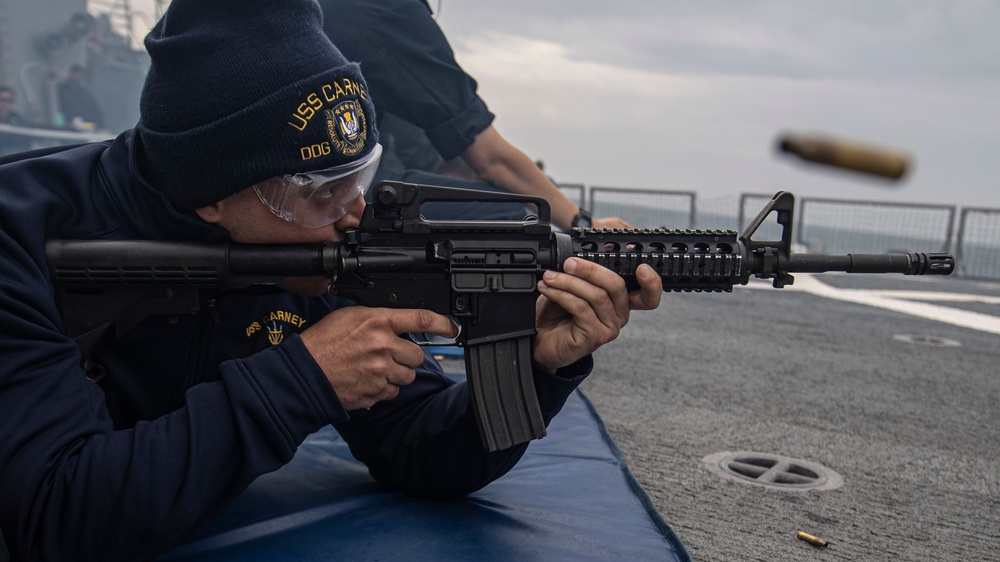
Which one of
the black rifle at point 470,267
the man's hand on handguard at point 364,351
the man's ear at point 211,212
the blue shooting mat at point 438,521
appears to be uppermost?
the man's ear at point 211,212

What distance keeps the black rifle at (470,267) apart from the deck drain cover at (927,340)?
4.03 m

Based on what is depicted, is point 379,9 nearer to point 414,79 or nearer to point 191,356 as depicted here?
point 414,79

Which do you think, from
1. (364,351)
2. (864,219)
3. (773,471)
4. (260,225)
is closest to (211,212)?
(260,225)

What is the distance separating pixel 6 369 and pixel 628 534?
145 cm

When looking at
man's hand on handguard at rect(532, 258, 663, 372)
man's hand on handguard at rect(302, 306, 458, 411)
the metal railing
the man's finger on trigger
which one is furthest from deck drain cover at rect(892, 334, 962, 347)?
the metal railing

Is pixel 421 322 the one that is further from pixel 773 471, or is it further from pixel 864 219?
pixel 864 219

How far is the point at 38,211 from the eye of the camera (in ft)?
5.13

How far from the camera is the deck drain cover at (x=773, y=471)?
9.18ft

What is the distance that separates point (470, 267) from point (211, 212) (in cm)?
59

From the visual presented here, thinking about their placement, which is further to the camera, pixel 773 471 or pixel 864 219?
pixel 864 219

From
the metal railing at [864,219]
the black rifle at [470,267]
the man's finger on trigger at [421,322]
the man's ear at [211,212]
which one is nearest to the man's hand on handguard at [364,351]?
the man's finger on trigger at [421,322]

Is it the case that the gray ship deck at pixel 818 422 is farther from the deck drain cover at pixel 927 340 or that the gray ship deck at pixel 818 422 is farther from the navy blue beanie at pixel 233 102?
the navy blue beanie at pixel 233 102

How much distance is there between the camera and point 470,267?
1.90m

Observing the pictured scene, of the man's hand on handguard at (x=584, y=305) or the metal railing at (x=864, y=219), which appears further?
the metal railing at (x=864, y=219)
